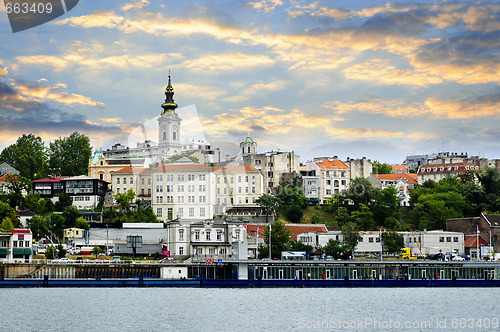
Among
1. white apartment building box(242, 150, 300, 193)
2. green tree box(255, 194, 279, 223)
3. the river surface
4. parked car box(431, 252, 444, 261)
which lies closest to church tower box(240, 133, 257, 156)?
white apartment building box(242, 150, 300, 193)

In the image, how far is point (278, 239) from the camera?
97.1 metres

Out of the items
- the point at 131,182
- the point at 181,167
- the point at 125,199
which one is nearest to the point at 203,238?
the point at 125,199

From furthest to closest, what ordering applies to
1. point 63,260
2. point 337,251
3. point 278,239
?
point 278,239 → point 337,251 → point 63,260

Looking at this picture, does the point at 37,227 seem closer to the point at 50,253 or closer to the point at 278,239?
the point at 50,253

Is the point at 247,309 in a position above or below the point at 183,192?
below

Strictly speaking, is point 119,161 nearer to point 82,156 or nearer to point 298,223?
point 82,156

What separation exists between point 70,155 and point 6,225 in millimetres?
50408

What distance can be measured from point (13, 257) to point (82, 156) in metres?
54.9

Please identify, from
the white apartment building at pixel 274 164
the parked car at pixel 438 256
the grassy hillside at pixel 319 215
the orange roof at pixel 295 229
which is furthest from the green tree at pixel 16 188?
the parked car at pixel 438 256

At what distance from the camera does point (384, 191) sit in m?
119

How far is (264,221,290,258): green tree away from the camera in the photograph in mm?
95438

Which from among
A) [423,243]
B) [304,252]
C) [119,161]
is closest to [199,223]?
[304,252]

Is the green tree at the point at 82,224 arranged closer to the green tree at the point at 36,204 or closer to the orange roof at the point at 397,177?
the green tree at the point at 36,204

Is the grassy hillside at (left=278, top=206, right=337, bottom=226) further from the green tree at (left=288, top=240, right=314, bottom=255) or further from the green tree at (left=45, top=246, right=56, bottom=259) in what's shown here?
the green tree at (left=45, top=246, right=56, bottom=259)
